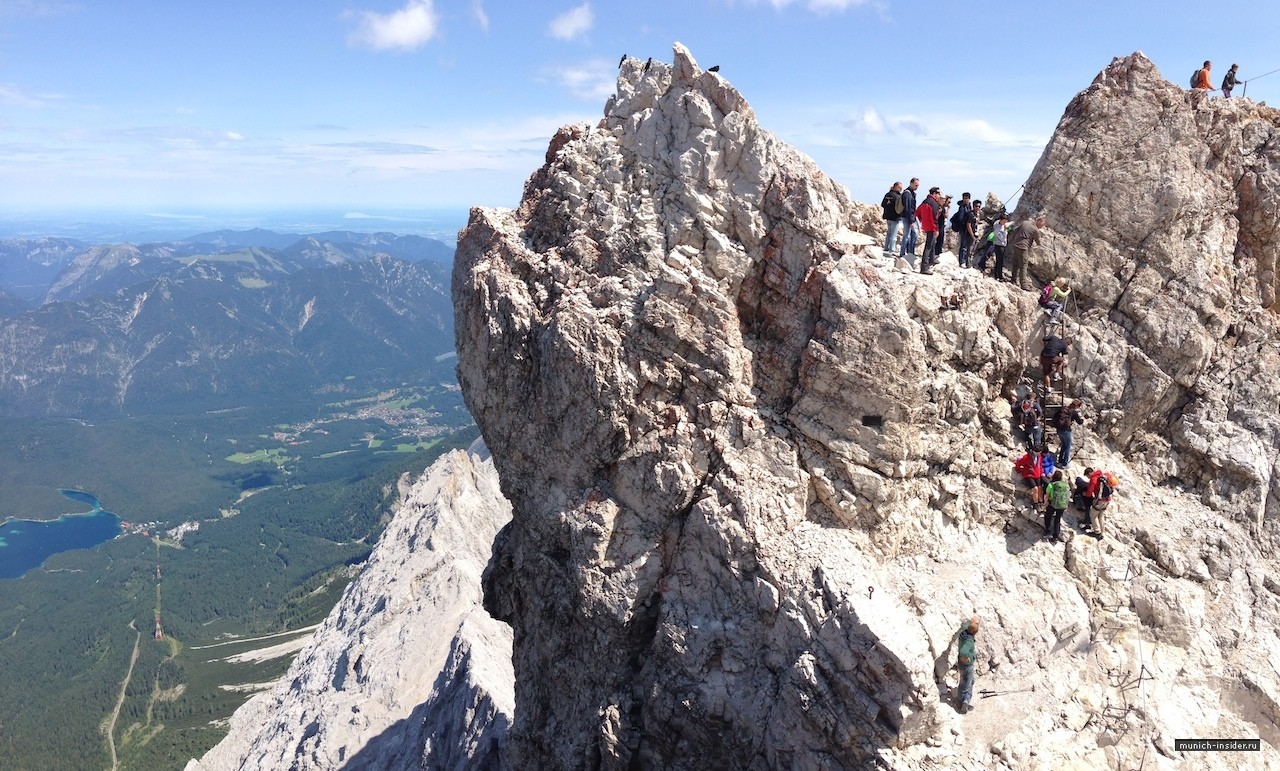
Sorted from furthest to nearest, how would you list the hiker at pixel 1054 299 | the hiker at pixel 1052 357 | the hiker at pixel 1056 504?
1. the hiker at pixel 1054 299
2. the hiker at pixel 1052 357
3. the hiker at pixel 1056 504

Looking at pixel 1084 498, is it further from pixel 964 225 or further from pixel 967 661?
pixel 964 225

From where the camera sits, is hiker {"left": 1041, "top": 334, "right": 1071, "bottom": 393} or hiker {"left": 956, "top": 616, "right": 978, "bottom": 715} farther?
hiker {"left": 1041, "top": 334, "right": 1071, "bottom": 393}

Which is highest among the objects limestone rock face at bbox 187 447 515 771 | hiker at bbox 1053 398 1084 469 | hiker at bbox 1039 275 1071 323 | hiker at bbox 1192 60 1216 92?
hiker at bbox 1192 60 1216 92

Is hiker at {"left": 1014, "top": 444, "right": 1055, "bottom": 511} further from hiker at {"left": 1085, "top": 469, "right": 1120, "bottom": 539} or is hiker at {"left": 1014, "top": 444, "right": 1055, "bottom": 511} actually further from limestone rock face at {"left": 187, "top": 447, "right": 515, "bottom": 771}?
limestone rock face at {"left": 187, "top": 447, "right": 515, "bottom": 771}

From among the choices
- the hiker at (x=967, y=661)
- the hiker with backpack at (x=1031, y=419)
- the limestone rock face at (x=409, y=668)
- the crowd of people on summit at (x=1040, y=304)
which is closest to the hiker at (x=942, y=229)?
the crowd of people on summit at (x=1040, y=304)

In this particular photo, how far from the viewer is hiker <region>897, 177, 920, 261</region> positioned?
20594 mm

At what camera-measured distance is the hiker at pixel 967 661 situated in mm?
15953

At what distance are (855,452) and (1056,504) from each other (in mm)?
5198

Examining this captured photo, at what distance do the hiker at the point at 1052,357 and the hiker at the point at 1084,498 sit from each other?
2.52 meters

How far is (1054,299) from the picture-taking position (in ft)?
67.0

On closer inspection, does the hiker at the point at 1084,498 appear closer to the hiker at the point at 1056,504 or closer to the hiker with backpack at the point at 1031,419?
the hiker at the point at 1056,504

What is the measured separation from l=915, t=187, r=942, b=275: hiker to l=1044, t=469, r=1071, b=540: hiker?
677 cm

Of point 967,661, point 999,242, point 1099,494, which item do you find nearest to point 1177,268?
point 999,242

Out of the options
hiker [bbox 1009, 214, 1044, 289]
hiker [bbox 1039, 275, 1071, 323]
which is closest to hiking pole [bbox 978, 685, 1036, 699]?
hiker [bbox 1039, 275, 1071, 323]
